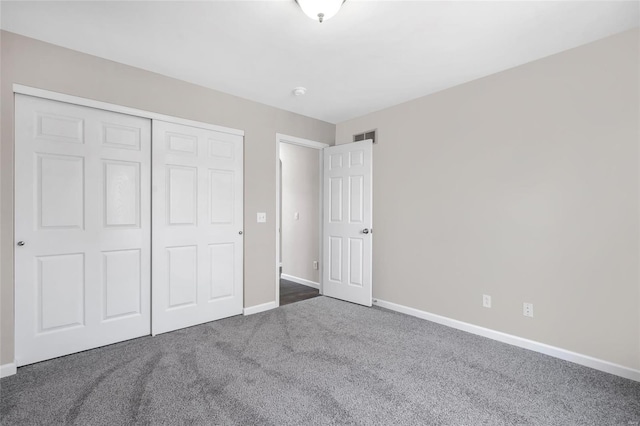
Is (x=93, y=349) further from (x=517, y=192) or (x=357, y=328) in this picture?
(x=517, y=192)

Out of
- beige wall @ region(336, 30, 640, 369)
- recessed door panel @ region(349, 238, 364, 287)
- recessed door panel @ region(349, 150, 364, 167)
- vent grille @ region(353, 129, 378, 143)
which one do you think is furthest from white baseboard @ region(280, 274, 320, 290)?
vent grille @ region(353, 129, 378, 143)

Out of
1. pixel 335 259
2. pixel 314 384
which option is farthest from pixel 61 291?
pixel 335 259

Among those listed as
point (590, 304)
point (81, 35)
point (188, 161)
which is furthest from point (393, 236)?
point (81, 35)

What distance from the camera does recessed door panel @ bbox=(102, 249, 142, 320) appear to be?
105 inches

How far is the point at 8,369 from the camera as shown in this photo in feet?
7.21

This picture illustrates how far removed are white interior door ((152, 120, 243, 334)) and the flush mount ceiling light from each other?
182 cm


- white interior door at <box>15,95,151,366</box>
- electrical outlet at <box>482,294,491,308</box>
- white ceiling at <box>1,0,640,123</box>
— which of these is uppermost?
white ceiling at <box>1,0,640,123</box>

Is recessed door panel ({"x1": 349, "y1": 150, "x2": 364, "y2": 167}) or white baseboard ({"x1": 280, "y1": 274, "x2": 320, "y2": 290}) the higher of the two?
recessed door panel ({"x1": 349, "y1": 150, "x2": 364, "y2": 167})

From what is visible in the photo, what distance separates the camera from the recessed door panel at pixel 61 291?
2.39m

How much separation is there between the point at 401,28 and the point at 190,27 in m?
1.52

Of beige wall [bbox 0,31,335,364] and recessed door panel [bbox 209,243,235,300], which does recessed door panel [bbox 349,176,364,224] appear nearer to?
beige wall [bbox 0,31,335,364]

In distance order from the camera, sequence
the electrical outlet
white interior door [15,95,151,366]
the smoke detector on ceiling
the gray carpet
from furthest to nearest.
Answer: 1. the smoke detector on ceiling
2. the electrical outlet
3. white interior door [15,95,151,366]
4. the gray carpet

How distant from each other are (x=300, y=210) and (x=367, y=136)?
1.72 m

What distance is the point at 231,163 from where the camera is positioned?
344 centimetres
